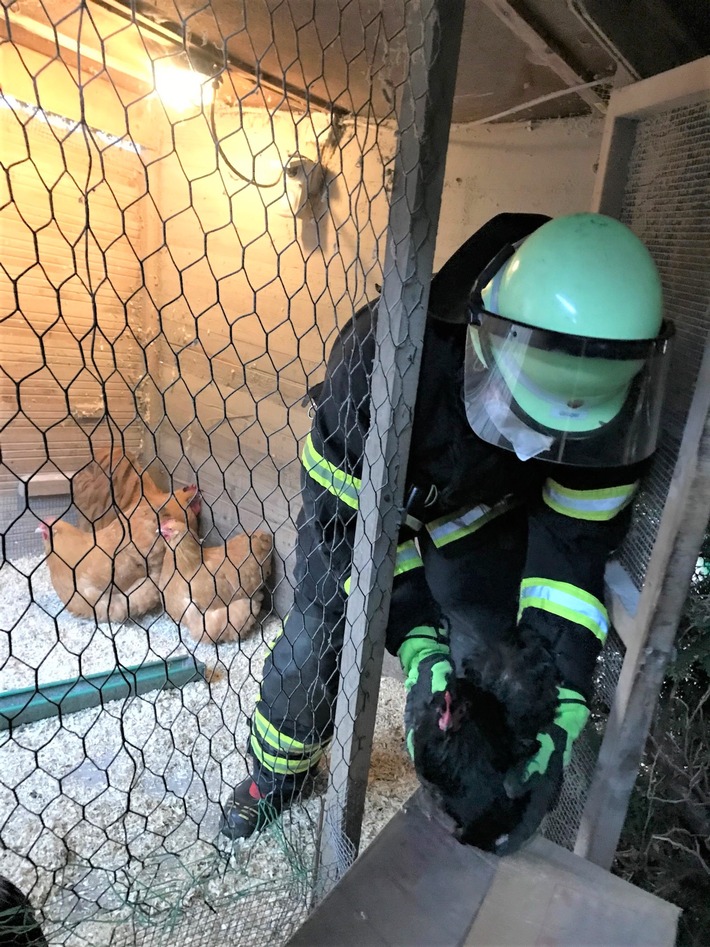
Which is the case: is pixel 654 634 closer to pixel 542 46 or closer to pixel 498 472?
pixel 498 472

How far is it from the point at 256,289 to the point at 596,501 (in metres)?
1.61

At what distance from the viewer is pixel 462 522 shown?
1.36m

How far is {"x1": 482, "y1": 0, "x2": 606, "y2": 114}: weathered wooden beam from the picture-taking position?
114 cm

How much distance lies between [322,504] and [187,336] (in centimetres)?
186

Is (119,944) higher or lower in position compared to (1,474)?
lower

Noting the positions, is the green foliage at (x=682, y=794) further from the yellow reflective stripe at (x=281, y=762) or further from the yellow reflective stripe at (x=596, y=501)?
the yellow reflective stripe at (x=281, y=762)

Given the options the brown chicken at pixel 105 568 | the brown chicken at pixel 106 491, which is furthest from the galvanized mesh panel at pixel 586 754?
the brown chicken at pixel 106 491

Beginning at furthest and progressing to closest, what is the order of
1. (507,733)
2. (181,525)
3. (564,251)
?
(181,525) < (507,733) < (564,251)

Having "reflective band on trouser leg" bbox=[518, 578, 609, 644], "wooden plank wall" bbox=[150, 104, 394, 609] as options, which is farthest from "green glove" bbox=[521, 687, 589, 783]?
"wooden plank wall" bbox=[150, 104, 394, 609]

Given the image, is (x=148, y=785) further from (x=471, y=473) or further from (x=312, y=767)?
(x=471, y=473)

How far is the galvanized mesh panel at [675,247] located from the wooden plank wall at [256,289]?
93 cm

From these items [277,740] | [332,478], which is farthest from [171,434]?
[332,478]

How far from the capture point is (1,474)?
259 centimetres

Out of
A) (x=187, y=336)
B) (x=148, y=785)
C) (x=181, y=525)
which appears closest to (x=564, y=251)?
(x=148, y=785)
